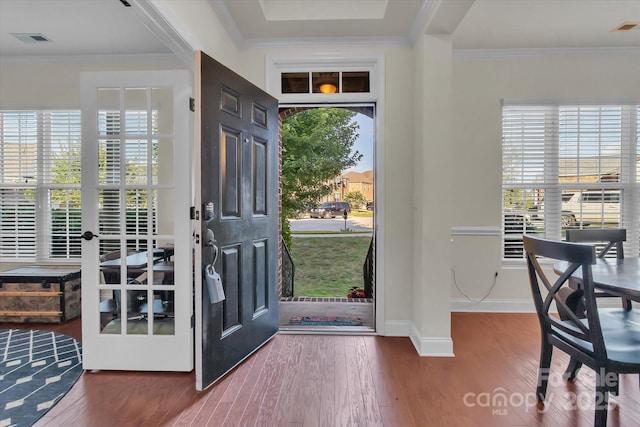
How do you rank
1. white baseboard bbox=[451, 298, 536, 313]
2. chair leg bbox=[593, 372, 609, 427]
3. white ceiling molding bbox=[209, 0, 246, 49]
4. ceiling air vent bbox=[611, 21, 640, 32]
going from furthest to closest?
white baseboard bbox=[451, 298, 536, 313] < ceiling air vent bbox=[611, 21, 640, 32] < white ceiling molding bbox=[209, 0, 246, 49] < chair leg bbox=[593, 372, 609, 427]

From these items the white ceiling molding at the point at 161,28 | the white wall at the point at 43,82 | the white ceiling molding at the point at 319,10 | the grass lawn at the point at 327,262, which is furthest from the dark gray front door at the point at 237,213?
the grass lawn at the point at 327,262

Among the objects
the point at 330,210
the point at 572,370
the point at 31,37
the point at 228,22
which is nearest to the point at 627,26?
the point at 572,370

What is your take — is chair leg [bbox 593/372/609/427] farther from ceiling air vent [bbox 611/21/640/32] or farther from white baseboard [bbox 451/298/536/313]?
ceiling air vent [bbox 611/21/640/32]

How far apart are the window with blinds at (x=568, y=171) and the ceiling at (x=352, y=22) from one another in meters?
0.70

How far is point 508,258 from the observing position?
3502 millimetres

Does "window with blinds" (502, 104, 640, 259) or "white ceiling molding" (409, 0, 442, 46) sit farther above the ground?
"white ceiling molding" (409, 0, 442, 46)

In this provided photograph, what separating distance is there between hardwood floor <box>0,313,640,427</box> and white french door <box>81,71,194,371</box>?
0.77 ft

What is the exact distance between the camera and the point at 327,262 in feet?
21.4

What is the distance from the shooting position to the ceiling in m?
2.50

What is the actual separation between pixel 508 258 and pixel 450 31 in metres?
2.38

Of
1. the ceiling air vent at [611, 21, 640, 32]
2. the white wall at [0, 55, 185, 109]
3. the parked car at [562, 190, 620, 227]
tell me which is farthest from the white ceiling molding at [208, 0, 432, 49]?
the parked car at [562, 190, 620, 227]

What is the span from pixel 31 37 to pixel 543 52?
5061mm

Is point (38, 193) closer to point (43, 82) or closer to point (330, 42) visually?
point (43, 82)

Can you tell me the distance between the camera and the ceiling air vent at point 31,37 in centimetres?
302
